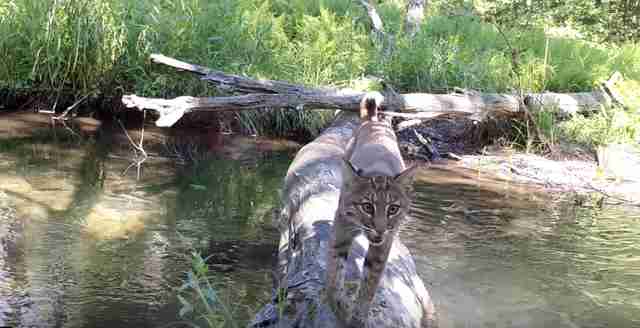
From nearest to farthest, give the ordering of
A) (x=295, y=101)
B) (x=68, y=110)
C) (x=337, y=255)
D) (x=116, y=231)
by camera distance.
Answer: (x=337, y=255), (x=116, y=231), (x=295, y=101), (x=68, y=110)

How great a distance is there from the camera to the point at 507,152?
10.1 m

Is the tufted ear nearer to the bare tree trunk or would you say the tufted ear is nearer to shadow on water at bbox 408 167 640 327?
shadow on water at bbox 408 167 640 327

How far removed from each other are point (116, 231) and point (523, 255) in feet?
11.8

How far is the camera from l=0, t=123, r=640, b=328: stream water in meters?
4.86

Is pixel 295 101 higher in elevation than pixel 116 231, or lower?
higher

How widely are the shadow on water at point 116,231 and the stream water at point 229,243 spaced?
1cm

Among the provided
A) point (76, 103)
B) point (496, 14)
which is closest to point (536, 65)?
point (76, 103)

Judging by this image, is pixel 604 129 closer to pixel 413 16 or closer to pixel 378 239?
pixel 413 16

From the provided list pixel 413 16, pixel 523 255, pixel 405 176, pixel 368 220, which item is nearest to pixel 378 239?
pixel 368 220

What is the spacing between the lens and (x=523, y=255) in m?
6.25

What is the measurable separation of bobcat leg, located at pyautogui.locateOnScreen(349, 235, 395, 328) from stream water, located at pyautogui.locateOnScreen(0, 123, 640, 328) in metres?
1.16

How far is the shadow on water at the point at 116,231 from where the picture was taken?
15.3 ft

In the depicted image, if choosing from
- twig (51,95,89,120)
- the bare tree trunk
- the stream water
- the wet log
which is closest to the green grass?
twig (51,95,89,120)

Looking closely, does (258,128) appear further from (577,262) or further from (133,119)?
(577,262)
